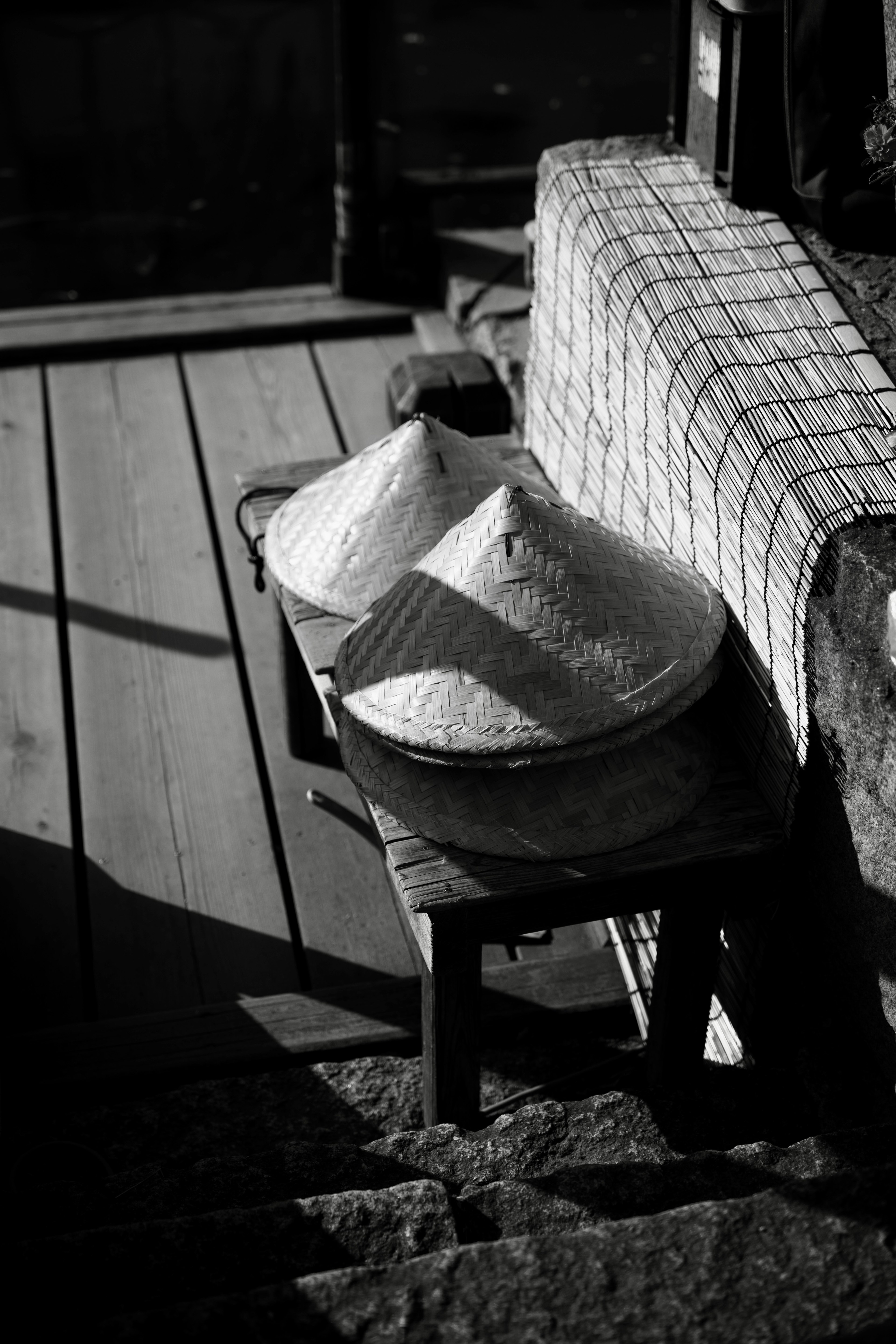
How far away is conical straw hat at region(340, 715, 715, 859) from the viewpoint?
188 cm

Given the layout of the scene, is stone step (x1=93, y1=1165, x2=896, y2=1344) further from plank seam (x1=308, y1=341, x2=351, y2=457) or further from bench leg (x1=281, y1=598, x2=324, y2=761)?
plank seam (x1=308, y1=341, x2=351, y2=457)

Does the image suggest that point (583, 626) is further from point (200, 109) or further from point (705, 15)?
point (200, 109)

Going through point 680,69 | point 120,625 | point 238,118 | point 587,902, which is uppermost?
point 680,69

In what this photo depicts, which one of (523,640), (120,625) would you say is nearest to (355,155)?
(120,625)

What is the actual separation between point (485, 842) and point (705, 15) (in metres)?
1.82

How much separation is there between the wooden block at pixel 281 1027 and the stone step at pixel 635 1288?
41.2 inches

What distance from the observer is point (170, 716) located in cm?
314

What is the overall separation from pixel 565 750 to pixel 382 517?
0.64m

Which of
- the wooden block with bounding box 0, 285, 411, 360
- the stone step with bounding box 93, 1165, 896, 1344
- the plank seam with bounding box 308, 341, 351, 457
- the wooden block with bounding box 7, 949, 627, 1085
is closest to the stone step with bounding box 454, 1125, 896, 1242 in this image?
the stone step with bounding box 93, 1165, 896, 1344

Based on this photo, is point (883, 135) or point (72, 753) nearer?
point (883, 135)

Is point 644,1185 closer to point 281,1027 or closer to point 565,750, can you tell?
point 565,750

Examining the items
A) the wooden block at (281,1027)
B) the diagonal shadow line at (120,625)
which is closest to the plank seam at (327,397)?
the diagonal shadow line at (120,625)

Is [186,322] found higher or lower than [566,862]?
lower

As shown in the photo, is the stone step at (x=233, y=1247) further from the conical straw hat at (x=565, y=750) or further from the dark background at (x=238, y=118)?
the dark background at (x=238, y=118)
